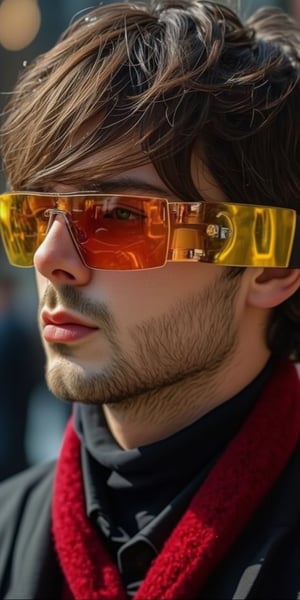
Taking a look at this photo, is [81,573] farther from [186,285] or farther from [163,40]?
[163,40]

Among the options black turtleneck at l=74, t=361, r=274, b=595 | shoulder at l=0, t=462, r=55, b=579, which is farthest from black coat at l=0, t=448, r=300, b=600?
black turtleneck at l=74, t=361, r=274, b=595

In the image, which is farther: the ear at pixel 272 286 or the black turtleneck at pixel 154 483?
the ear at pixel 272 286

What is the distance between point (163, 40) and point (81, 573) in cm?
108

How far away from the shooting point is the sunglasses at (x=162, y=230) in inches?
70.1

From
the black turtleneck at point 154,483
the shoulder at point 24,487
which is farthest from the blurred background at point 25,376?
the black turtleneck at point 154,483

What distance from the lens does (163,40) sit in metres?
1.89

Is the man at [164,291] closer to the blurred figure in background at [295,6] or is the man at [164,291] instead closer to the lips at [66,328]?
the lips at [66,328]

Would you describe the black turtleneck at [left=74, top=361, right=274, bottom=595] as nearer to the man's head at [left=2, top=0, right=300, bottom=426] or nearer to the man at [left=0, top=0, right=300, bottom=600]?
the man at [left=0, top=0, right=300, bottom=600]

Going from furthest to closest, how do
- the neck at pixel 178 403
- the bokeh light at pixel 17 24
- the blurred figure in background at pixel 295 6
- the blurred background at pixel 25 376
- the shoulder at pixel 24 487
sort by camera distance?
the blurred background at pixel 25 376 < the blurred figure in background at pixel 295 6 < the bokeh light at pixel 17 24 < the shoulder at pixel 24 487 < the neck at pixel 178 403

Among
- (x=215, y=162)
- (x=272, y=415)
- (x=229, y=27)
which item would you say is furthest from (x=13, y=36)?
(x=272, y=415)

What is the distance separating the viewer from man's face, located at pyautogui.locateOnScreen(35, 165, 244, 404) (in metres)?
1.79

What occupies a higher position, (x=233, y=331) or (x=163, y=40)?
(x=163, y=40)

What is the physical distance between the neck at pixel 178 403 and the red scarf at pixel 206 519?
0.24 ft

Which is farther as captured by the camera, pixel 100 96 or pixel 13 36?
pixel 13 36
